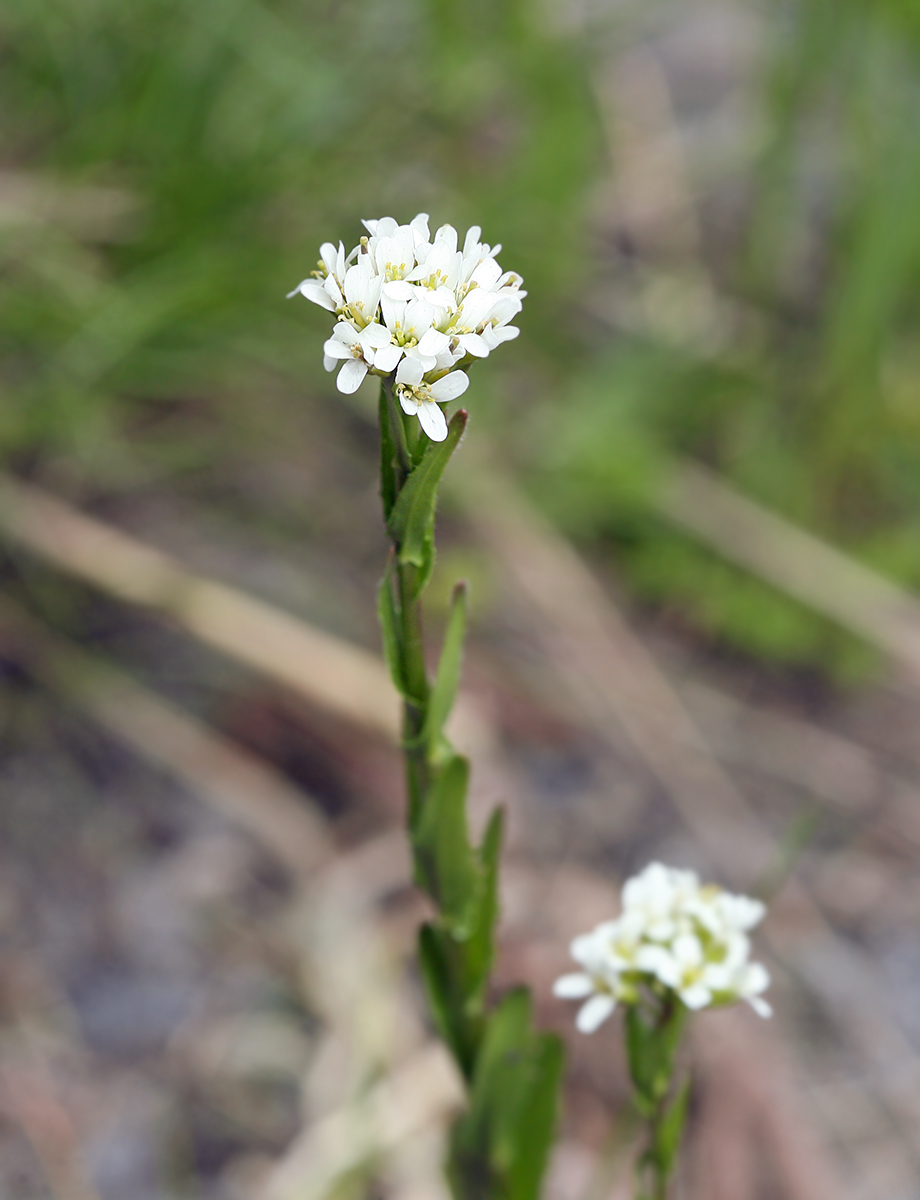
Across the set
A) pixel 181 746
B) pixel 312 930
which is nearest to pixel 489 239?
pixel 181 746

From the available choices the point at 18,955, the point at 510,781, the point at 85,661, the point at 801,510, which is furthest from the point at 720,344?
the point at 18,955

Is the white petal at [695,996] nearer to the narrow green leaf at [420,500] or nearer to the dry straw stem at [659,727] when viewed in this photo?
the narrow green leaf at [420,500]

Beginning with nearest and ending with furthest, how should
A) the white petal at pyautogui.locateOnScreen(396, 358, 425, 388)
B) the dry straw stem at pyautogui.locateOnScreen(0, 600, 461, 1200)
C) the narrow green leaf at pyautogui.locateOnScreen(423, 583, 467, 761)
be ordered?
the white petal at pyautogui.locateOnScreen(396, 358, 425, 388) → the narrow green leaf at pyautogui.locateOnScreen(423, 583, 467, 761) → the dry straw stem at pyautogui.locateOnScreen(0, 600, 461, 1200)

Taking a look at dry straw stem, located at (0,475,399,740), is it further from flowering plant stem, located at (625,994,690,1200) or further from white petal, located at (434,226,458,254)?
white petal, located at (434,226,458,254)

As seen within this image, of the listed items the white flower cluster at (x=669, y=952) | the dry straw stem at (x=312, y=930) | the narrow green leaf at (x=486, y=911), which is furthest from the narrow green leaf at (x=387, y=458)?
the dry straw stem at (x=312, y=930)

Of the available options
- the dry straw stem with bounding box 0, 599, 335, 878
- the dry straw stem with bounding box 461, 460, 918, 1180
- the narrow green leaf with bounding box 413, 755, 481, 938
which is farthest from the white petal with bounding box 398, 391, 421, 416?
the dry straw stem with bounding box 461, 460, 918, 1180

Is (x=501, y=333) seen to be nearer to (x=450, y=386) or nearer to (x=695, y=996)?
(x=450, y=386)
